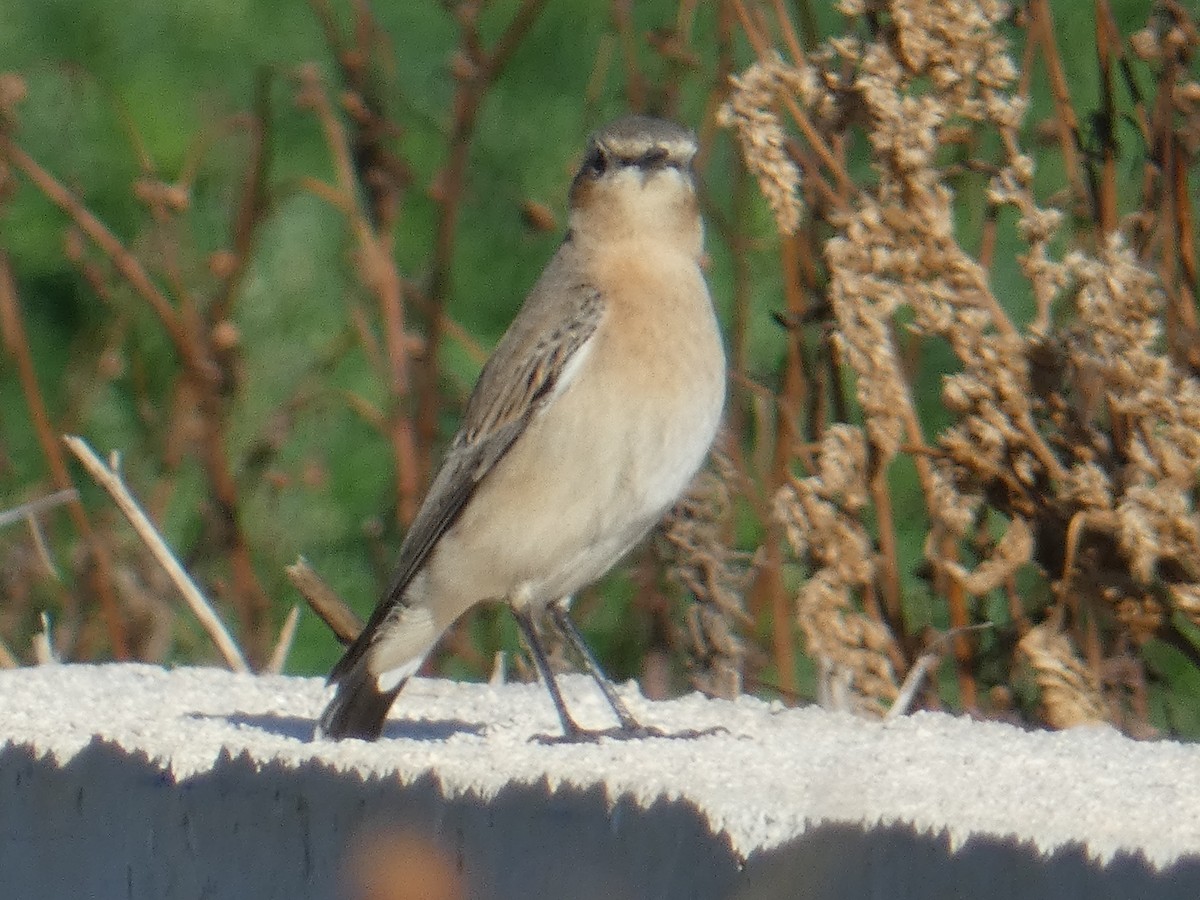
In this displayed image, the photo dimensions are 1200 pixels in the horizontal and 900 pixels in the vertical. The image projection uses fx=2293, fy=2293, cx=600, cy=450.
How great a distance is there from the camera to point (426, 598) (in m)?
4.40

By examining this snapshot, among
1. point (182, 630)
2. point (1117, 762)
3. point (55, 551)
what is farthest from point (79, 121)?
point (1117, 762)

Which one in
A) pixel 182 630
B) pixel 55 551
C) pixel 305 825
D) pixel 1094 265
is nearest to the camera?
pixel 305 825

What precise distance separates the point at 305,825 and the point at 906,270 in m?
1.84

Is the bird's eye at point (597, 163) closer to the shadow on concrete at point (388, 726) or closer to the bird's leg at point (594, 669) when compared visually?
the bird's leg at point (594, 669)

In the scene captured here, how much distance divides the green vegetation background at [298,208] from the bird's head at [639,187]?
5.43ft

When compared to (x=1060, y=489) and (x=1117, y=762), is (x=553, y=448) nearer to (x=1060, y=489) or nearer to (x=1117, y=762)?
(x=1060, y=489)

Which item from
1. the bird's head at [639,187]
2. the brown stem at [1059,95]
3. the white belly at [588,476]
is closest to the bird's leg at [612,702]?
the white belly at [588,476]

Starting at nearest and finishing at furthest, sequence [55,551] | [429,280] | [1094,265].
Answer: [1094,265] < [429,280] < [55,551]

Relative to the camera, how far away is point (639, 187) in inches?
177

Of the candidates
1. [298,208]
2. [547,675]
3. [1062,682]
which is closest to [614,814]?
[547,675]

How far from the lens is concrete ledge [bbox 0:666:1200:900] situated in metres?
2.20

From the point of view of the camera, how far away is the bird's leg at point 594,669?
395 cm

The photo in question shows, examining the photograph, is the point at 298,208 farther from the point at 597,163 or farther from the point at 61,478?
the point at 597,163

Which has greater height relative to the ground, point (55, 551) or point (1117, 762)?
point (1117, 762)
